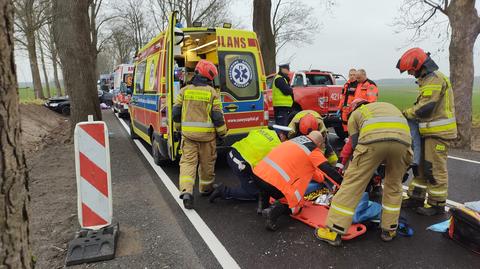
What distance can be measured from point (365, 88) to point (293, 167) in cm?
419

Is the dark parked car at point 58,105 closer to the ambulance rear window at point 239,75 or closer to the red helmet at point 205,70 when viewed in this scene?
the ambulance rear window at point 239,75

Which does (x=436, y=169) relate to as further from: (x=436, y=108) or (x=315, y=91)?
(x=315, y=91)

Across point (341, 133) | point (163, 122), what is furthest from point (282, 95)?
point (163, 122)

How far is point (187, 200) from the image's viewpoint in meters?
4.38

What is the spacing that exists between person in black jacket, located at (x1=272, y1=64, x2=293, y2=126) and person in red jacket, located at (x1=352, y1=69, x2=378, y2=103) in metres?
1.47

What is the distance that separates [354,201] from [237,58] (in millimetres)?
3612

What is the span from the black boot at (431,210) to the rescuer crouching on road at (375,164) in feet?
2.99

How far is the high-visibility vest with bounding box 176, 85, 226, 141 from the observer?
465cm

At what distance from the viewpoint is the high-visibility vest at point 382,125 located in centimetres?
326

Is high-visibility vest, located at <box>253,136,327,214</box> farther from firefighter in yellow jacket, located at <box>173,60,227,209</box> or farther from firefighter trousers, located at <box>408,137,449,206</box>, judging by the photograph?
firefighter trousers, located at <box>408,137,449,206</box>

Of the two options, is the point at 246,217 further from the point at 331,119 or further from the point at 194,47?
the point at 331,119


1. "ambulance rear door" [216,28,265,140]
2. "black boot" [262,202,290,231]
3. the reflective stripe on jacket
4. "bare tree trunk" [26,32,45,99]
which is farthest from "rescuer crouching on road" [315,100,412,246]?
"bare tree trunk" [26,32,45,99]

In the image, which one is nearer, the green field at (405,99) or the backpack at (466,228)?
the backpack at (466,228)

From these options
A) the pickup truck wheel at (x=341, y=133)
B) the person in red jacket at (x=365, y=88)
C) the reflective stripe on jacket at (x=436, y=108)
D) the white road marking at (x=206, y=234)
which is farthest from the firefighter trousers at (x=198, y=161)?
the pickup truck wheel at (x=341, y=133)
